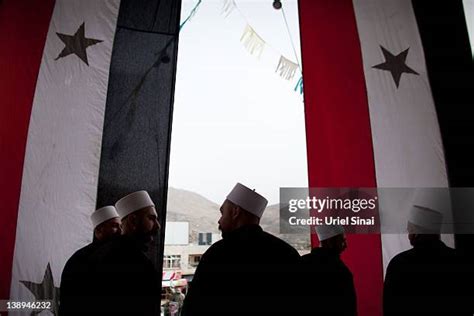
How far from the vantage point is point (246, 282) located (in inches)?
59.0

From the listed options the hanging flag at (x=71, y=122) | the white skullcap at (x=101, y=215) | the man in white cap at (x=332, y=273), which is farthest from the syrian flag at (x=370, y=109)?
the white skullcap at (x=101, y=215)

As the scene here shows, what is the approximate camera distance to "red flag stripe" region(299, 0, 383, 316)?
2.17 meters

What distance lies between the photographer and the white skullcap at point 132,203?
1.92 m

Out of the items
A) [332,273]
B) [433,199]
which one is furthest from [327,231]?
[433,199]

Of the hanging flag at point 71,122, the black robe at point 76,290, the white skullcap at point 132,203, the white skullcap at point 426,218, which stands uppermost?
the hanging flag at point 71,122

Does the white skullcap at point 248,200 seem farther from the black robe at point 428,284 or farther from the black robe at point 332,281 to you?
the black robe at point 428,284

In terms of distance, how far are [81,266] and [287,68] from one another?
1.84m

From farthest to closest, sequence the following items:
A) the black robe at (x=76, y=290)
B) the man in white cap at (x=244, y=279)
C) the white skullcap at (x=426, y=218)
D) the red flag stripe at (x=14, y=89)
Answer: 1. the red flag stripe at (x=14, y=89)
2. the white skullcap at (x=426, y=218)
3. the black robe at (x=76, y=290)
4. the man in white cap at (x=244, y=279)

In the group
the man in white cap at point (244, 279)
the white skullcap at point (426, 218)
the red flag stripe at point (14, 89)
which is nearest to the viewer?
the man in white cap at point (244, 279)

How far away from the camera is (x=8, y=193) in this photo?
227 centimetres

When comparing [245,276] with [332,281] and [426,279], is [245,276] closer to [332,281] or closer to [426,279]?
[332,281]

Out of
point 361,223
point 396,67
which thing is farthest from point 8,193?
point 396,67

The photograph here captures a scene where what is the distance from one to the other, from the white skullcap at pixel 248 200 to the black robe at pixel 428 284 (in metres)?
0.83

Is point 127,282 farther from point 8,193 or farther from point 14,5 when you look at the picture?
point 14,5
